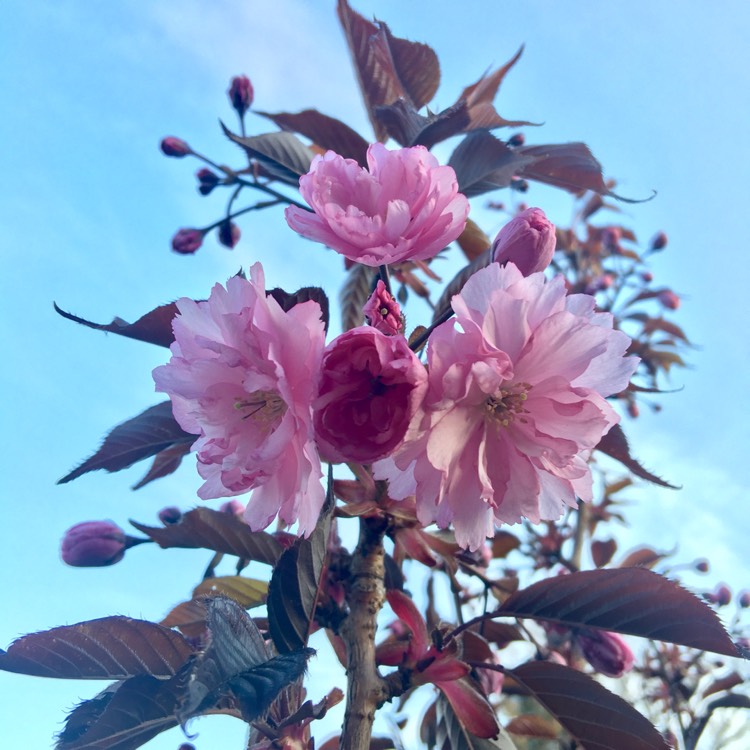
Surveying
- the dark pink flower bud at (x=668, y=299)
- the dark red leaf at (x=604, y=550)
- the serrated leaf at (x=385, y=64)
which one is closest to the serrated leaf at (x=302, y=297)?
the serrated leaf at (x=385, y=64)

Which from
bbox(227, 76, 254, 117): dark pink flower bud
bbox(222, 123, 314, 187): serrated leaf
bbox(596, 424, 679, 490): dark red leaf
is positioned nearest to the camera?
bbox(596, 424, 679, 490): dark red leaf

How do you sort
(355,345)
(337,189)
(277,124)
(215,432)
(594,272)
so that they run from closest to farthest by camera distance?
(355,345) < (215,432) < (337,189) < (277,124) < (594,272)

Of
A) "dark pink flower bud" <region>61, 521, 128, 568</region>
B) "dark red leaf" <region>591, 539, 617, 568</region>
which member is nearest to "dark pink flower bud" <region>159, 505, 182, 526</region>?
"dark pink flower bud" <region>61, 521, 128, 568</region>

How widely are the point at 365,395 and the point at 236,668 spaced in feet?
1.09

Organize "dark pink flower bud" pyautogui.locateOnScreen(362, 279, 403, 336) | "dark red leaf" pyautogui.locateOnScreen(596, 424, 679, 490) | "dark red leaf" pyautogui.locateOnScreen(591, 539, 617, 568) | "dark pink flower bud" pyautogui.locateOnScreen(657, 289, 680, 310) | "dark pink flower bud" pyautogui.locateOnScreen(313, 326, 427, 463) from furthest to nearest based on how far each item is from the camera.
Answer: "dark pink flower bud" pyautogui.locateOnScreen(657, 289, 680, 310), "dark red leaf" pyautogui.locateOnScreen(591, 539, 617, 568), "dark red leaf" pyautogui.locateOnScreen(596, 424, 679, 490), "dark pink flower bud" pyautogui.locateOnScreen(362, 279, 403, 336), "dark pink flower bud" pyautogui.locateOnScreen(313, 326, 427, 463)

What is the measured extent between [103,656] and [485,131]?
1091mm

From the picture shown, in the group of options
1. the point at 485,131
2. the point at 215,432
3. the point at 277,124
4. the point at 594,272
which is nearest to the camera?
the point at 215,432

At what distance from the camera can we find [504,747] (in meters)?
1.10

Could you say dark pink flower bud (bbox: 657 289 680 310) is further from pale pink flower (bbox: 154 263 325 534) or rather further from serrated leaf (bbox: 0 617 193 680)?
serrated leaf (bbox: 0 617 193 680)

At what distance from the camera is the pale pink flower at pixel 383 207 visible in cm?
98

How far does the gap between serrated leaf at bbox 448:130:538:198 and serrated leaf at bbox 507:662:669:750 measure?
89 cm

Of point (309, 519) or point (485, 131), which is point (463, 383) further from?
point (485, 131)

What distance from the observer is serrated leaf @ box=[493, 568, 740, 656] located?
0.97m

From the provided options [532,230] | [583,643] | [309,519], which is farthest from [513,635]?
[532,230]
